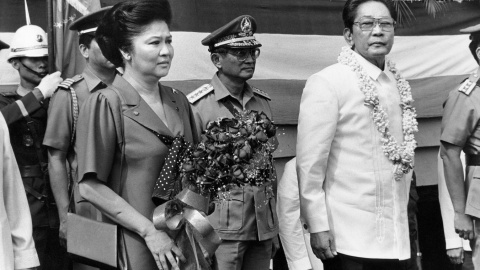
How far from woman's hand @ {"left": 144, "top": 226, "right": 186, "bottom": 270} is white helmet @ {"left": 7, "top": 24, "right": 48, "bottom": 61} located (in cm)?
218

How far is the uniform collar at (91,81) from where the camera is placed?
457cm

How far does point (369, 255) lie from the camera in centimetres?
400

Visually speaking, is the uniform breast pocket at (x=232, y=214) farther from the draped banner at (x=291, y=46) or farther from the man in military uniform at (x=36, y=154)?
the draped banner at (x=291, y=46)

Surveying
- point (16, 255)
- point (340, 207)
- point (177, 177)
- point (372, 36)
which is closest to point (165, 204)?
point (177, 177)

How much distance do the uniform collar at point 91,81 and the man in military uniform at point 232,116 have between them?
1.80ft

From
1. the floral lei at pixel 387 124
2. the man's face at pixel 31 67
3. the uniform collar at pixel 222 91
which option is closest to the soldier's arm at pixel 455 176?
the floral lei at pixel 387 124

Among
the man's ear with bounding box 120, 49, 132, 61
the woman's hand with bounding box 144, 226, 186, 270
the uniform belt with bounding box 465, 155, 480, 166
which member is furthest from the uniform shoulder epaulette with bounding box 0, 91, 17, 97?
the uniform belt with bounding box 465, 155, 480, 166

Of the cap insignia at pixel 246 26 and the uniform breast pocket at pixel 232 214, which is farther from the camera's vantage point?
the cap insignia at pixel 246 26

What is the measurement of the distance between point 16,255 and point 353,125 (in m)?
1.73

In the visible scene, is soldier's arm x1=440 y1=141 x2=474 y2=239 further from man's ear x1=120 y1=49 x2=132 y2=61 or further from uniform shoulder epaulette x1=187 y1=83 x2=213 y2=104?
man's ear x1=120 y1=49 x2=132 y2=61

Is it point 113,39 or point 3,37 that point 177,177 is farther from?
point 3,37

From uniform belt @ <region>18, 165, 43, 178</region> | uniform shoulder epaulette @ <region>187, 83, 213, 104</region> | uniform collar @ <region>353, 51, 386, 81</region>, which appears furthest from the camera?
uniform shoulder epaulette @ <region>187, 83, 213, 104</region>

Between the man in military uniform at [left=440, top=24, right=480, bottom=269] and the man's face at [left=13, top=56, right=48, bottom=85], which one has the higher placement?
the man's face at [left=13, top=56, right=48, bottom=85]

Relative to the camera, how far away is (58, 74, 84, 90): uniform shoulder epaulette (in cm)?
451
